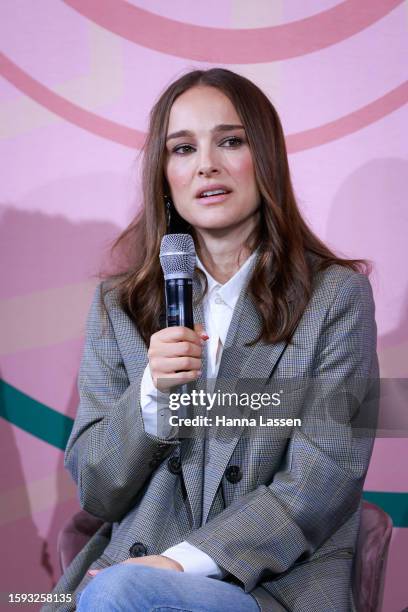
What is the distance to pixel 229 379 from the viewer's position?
5.61 feet

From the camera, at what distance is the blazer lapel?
5.41ft

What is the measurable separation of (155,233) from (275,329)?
14.5 inches

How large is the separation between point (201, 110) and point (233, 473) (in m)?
0.73

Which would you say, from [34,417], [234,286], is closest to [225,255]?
[234,286]

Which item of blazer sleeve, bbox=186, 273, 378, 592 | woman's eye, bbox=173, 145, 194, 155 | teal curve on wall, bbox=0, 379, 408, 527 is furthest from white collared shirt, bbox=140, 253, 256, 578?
teal curve on wall, bbox=0, 379, 408, 527

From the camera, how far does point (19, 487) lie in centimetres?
246

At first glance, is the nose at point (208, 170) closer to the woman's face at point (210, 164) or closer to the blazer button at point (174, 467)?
the woman's face at point (210, 164)

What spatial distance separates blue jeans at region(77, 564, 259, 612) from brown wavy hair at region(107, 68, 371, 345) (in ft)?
1.78

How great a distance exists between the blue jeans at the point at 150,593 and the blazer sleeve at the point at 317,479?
0.09m

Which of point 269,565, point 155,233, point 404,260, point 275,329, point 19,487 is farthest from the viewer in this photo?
point 19,487

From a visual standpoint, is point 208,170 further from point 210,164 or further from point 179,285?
point 179,285

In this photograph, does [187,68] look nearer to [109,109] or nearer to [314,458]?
[109,109]

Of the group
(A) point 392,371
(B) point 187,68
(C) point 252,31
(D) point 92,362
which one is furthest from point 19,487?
(C) point 252,31

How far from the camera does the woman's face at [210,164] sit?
1.81m
